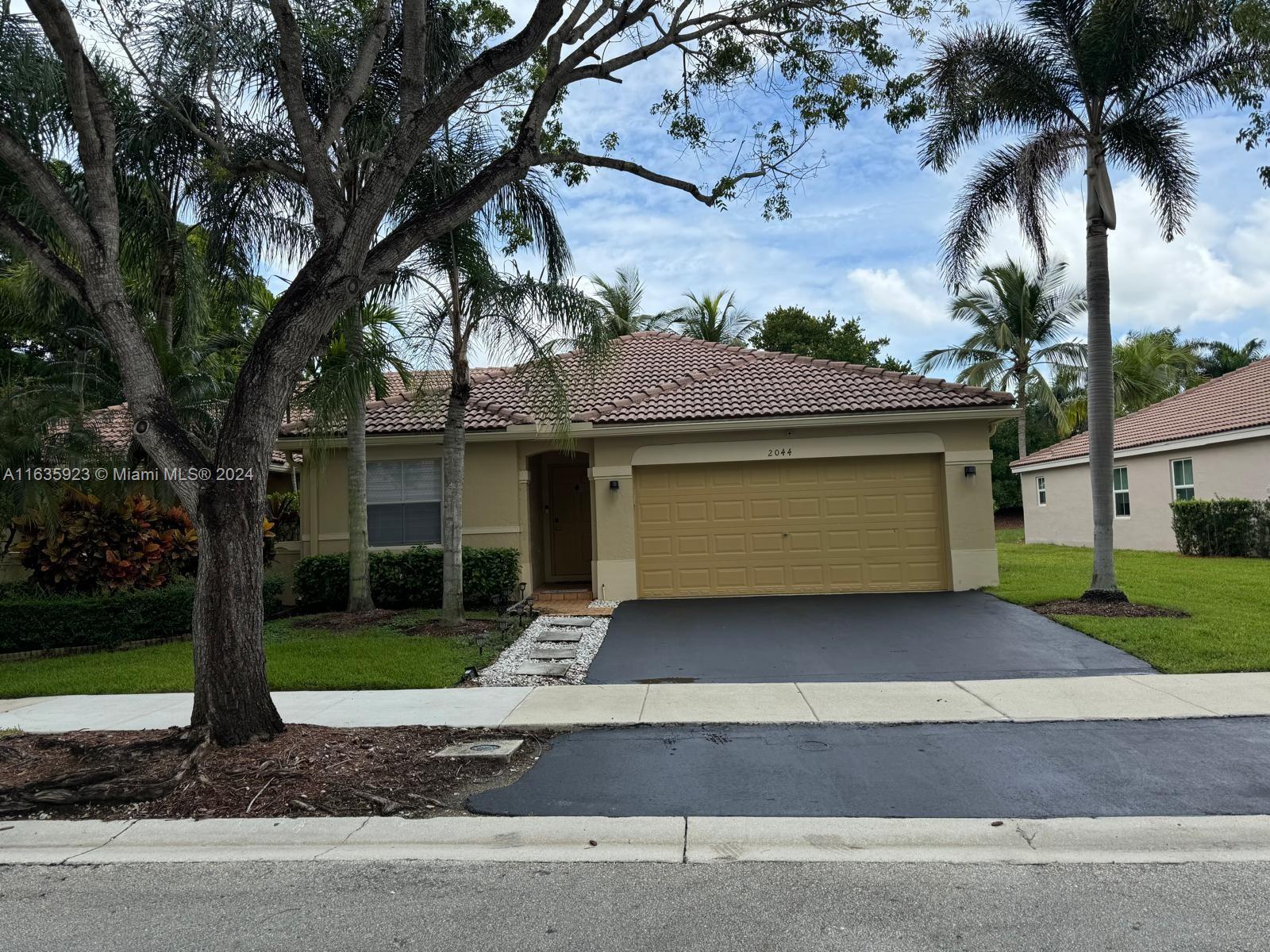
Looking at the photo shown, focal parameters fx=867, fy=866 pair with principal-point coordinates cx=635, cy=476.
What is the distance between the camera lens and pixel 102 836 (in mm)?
5379

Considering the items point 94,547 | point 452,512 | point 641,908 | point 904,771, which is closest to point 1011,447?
point 452,512

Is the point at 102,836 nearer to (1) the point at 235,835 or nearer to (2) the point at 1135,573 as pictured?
(1) the point at 235,835

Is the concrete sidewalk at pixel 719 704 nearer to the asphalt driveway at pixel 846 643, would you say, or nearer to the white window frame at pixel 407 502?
the asphalt driveway at pixel 846 643

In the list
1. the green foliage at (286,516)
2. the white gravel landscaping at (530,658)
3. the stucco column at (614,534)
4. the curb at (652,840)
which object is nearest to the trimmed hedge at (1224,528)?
the stucco column at (614,534)

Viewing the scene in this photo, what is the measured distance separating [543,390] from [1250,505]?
654 inches

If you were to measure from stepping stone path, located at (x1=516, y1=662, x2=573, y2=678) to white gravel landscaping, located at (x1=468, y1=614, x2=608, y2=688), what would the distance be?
0.16ft

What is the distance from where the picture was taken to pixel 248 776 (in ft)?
19.8

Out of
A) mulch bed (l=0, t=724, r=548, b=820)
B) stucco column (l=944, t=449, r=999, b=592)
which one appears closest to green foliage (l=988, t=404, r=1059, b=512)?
stucco column (l=944, t=449, r=999, b=592)

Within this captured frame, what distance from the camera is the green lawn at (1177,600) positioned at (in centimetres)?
922

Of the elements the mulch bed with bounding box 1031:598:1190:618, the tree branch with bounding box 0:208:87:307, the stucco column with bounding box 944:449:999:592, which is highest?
the tree branch with bounding box 0:208:87:307

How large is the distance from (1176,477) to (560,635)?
18.7 m

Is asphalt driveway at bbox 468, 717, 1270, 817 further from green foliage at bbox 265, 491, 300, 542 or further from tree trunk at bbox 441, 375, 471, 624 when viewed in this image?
green foliage at bbox 265, 491, 300, 542

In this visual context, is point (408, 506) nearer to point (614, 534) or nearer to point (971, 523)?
point (614, 534)

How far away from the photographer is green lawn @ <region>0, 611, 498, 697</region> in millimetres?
9391
